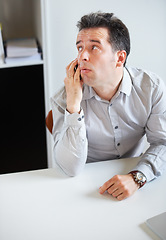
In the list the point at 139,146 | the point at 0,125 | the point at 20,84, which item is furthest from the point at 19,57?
the point at 139,146

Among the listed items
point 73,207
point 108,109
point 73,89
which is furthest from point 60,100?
point 73,207

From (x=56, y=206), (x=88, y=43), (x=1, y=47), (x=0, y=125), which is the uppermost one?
(x=88, y=43)

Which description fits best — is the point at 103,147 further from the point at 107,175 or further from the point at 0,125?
the point at 0,125

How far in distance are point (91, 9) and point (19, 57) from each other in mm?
441

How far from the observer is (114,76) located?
4.24ft

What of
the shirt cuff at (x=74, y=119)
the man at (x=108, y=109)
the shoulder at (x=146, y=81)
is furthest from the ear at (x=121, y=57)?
the shirt cuff at (x=74, y=119)

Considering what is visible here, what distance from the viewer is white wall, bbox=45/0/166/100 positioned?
1704 millimetres

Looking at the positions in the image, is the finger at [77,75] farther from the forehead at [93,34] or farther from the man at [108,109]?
the forehead at [93,34]

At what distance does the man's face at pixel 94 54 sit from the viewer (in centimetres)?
119

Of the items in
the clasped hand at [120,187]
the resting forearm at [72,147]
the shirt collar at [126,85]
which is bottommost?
the clasped hand at [120,187]

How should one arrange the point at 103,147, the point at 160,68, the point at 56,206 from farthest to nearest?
the point at 160,68, the point at 103,147, the point at 56,206

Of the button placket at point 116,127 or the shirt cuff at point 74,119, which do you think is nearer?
the shirt cuff at point 74,119

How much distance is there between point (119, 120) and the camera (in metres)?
1.35

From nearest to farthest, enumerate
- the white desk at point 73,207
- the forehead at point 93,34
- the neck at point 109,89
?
the white desk at point 73,207 < the forehead at point 93,34 < the neck at point 109,89
